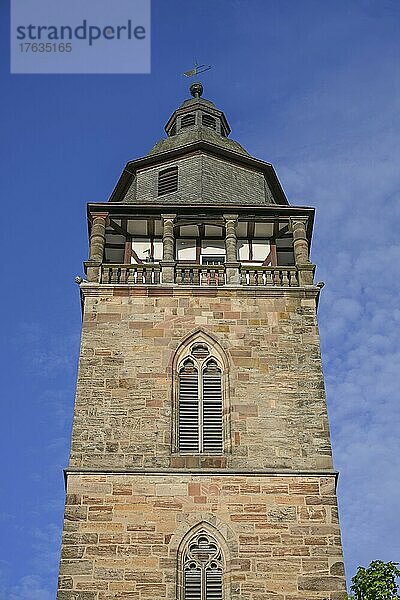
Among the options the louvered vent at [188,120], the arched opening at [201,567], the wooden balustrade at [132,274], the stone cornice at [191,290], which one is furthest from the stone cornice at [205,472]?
the louvered vent at [188,120]

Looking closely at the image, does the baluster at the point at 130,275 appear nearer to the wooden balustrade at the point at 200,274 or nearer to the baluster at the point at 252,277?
the wooden balustrade at the point at 200,274

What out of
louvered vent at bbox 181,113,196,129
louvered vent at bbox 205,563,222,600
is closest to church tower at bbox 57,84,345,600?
louvered vent at bbox 205,563,222,600

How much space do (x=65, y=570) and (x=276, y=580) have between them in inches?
135

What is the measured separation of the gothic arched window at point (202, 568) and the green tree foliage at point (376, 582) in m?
2.22

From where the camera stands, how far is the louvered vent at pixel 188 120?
29125 mm

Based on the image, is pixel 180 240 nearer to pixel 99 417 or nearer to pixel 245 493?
pixel 99 417

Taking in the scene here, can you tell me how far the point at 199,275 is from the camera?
22672mm

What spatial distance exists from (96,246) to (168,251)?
5.06ft

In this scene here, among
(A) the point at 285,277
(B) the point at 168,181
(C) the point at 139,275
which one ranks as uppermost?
(B) the point at 168,181

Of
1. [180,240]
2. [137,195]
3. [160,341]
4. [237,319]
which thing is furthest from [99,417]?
[137,195]

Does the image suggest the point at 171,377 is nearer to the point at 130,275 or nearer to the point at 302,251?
the point at 130,275

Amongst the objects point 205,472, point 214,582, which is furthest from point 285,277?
point 214,582

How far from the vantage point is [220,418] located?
20.3m

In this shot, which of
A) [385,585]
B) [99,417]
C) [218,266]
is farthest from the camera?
[218,266]
